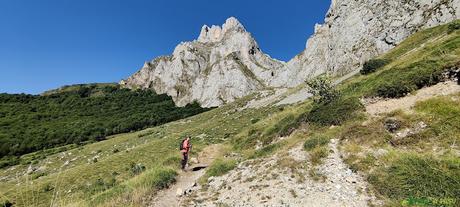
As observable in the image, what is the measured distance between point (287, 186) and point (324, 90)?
19.6 metres

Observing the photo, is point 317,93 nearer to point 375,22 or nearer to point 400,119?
point 400,119

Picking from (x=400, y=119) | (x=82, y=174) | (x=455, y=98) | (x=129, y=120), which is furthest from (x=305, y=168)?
(x=129, y=120)

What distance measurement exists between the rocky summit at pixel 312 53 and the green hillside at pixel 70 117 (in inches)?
591

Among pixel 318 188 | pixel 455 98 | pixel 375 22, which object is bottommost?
pixel 318 188

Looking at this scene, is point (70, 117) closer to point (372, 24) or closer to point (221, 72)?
point (221, 72)

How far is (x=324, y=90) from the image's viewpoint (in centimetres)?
3253

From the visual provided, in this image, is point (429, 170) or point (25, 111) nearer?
point (429, 170)

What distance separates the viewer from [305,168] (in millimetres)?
16406

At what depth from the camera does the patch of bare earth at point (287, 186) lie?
13156mm

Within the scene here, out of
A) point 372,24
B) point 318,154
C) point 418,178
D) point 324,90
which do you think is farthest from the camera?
point 372,24

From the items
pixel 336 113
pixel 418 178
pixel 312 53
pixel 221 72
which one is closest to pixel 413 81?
pixel 336 113

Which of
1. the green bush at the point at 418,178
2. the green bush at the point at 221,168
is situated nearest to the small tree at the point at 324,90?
the green bush at the point at 221,168

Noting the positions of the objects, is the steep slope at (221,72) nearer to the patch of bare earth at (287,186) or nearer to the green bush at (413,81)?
the green bush at (413,81)

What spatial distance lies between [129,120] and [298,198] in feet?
417
